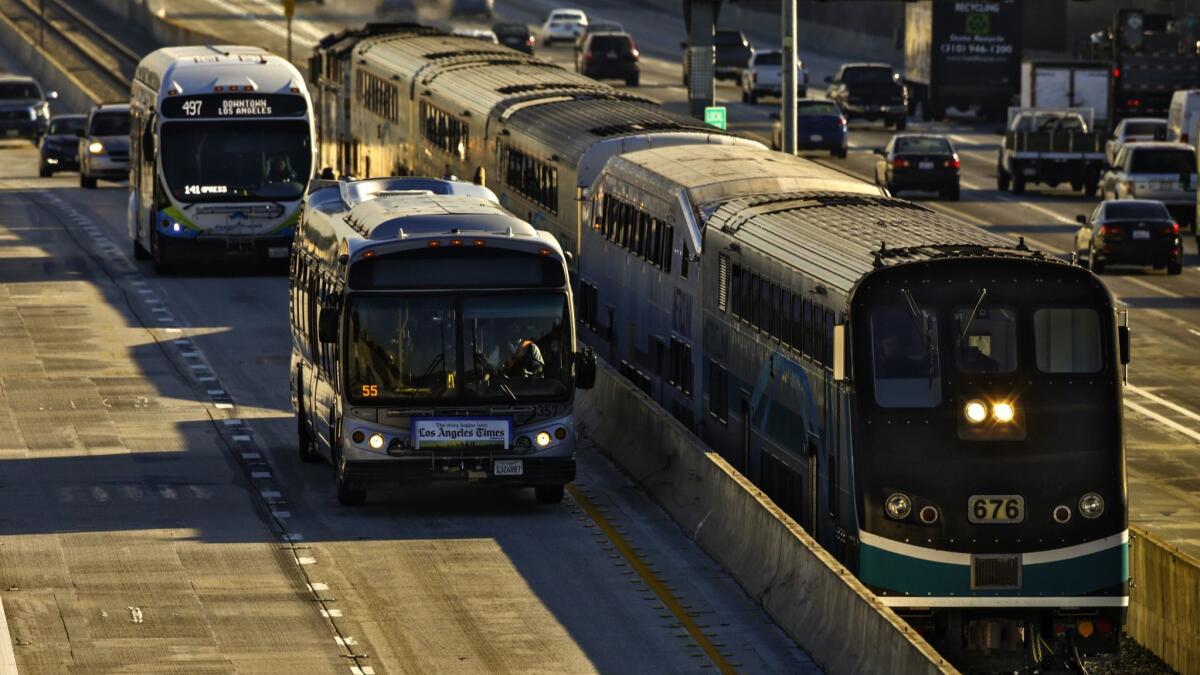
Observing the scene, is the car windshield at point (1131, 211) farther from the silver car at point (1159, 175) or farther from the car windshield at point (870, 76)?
the car windshield at point (870, 76)

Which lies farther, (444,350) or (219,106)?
(219,106)

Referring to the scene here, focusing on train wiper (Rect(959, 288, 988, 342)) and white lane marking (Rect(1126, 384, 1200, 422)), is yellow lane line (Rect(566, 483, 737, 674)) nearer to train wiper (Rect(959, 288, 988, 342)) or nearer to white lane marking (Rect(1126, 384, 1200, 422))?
train wiper (Rect(959, 288, 988, 342))

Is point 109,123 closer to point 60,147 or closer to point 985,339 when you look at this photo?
point 60,147

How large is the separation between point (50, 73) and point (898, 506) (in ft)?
247

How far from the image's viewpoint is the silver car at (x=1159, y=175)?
55000 mm

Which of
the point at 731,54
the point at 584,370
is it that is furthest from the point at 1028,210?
the point at 731,54

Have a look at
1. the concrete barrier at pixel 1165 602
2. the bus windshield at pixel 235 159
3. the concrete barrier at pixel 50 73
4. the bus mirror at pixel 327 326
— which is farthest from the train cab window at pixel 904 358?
the concrete barrier at pixel 50 73

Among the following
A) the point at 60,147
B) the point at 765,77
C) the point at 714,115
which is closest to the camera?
the point at 714,115

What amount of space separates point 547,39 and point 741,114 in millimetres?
26454

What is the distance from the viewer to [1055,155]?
62.8 meters

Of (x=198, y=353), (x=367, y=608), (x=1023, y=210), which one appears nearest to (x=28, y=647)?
(x=367, y=608)

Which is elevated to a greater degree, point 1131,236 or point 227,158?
point 227,158

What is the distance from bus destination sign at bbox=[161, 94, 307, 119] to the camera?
42.6 meters

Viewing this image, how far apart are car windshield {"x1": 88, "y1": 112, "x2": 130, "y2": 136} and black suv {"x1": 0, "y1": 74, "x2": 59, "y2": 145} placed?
16064 millimetres
